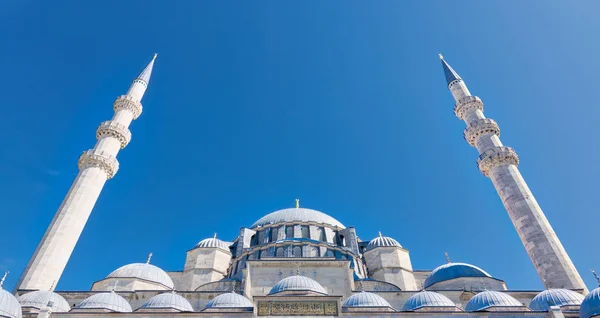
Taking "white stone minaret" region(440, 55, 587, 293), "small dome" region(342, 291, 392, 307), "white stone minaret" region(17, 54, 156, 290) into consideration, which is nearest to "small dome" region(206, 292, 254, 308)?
"small dome" region(342, 291, 392, 307)

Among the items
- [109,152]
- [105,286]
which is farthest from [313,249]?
[109,152]

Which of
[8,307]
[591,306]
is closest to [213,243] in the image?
[8,307]

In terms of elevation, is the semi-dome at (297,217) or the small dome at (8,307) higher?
the semi-dome at (297,217)

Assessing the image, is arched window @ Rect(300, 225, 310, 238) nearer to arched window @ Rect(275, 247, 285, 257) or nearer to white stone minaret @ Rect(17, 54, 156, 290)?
arched window @ Rect(275, 247, 285, 257)

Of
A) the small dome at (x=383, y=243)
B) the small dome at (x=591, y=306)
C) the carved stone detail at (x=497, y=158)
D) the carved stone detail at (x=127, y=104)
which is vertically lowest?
the small dome at (x=591, y=306)

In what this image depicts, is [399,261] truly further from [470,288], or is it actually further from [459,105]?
[459,105]

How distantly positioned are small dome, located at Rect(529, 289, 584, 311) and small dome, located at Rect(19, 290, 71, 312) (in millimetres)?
14720

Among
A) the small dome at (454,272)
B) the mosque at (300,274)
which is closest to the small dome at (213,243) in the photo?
the mosque at (300,274)

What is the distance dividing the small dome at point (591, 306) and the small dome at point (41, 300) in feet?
49.0

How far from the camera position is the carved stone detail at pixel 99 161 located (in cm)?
1903

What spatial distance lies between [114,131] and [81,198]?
182 inches

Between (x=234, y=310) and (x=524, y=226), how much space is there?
12939mm

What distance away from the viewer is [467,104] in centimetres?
2250

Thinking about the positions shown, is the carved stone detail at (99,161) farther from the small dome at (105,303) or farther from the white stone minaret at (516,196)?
the white stone minaret at (516,196)
